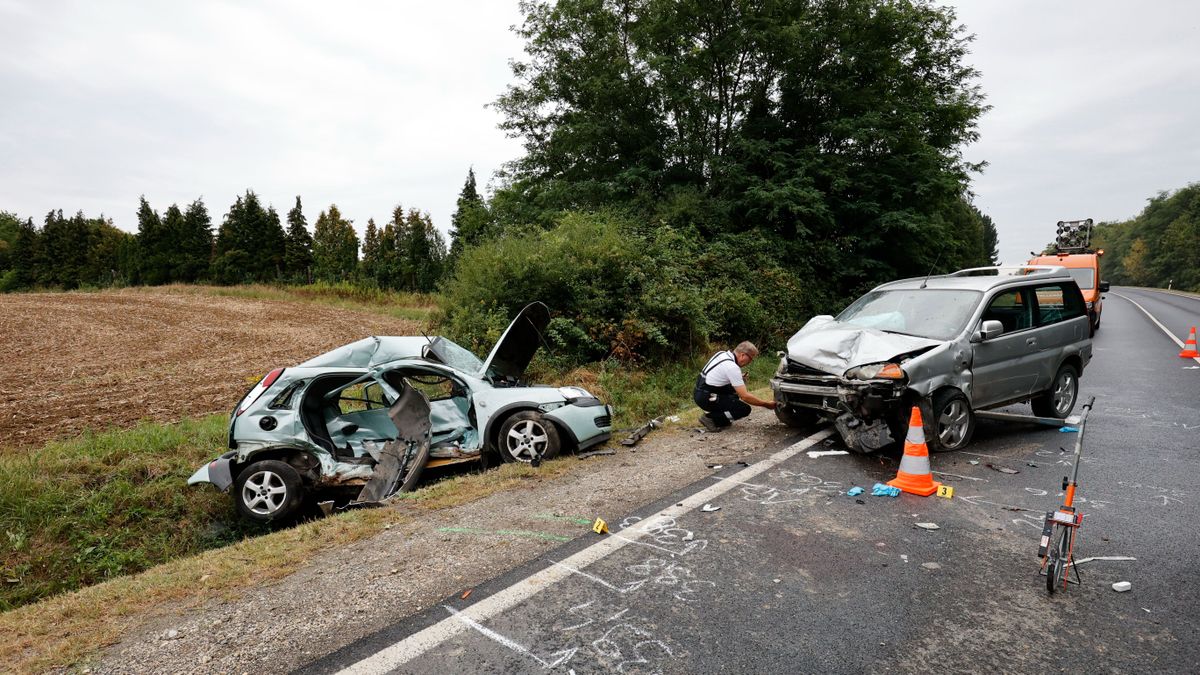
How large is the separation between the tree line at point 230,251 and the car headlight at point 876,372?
49.2 m

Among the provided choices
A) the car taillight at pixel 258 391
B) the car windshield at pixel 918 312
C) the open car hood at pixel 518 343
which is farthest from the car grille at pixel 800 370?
the car taillight at pixel 258 391

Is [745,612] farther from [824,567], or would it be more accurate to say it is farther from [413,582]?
[413,582]

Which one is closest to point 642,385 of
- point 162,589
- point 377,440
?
point 377,440

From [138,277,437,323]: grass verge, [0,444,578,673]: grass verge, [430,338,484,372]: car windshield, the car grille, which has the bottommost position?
[0,444,578,673]: grass verge

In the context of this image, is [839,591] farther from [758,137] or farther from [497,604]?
[758,137]

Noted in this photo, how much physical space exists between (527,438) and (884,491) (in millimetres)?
3506

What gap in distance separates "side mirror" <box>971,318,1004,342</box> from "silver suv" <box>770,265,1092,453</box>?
0.04 ft

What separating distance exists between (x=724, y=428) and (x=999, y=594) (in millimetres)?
4133

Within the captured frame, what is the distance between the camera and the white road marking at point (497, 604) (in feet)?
8.71

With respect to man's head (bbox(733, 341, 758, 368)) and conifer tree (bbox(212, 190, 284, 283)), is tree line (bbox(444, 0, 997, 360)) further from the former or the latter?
conifer tree (bbox(212, 190, 284, 283))

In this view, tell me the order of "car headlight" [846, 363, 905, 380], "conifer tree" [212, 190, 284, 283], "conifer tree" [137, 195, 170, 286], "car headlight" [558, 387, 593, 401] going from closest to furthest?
1. "car headlight" [846, 363, 905, 380]
2. "car headlight" [558, 387, 593, 401]
3. "conifer tree" [212, 190, 284, 283]
4. "conifer tree" [137, 195, 170, 286]

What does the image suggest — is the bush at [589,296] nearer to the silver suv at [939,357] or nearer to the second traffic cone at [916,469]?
the silver suv at [939,357]

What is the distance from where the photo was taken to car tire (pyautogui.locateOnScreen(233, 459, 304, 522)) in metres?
6.09

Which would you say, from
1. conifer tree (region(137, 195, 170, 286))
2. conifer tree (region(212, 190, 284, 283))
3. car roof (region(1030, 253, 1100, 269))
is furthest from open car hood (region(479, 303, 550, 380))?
conifer tree (region(137, 195, 170, 286))
